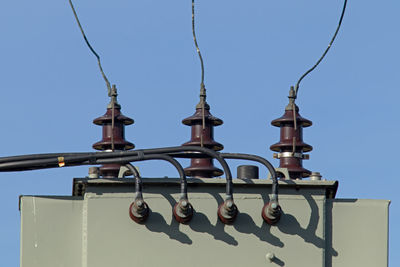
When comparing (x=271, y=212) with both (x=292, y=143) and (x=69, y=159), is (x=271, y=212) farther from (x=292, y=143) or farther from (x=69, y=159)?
(x=69, y=159)

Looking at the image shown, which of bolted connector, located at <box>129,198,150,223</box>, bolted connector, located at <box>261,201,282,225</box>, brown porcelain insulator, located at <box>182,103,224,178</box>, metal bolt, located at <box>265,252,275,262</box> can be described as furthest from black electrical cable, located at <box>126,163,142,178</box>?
metal bolt, located at <box>265,252,275,262</box>

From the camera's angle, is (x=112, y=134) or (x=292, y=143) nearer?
(x=292, y=143)

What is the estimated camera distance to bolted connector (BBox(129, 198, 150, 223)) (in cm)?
1492

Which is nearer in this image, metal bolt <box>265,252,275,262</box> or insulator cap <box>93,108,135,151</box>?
metal bolt <box>265,252,275,262</box>

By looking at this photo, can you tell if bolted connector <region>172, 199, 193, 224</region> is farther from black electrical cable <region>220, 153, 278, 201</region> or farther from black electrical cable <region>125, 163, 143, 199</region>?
black electrical cable <region>220, 153, 278, 201</region>

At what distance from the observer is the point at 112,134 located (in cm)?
1697

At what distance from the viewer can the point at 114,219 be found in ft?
49.5

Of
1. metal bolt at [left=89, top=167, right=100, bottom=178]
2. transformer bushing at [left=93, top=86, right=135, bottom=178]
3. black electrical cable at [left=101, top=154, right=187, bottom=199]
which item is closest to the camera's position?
black electrical cable at [left=101, top=154, right=187, bottom=199]

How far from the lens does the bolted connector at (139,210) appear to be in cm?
1492

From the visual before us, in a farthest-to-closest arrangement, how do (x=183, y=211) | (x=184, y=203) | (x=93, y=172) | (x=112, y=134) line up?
1. (x=112, y=134)
2. (x=93, y=172)
3. (x=183, y=211)
4. (x=184, y=203)

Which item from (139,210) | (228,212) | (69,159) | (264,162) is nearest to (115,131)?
(69,159)

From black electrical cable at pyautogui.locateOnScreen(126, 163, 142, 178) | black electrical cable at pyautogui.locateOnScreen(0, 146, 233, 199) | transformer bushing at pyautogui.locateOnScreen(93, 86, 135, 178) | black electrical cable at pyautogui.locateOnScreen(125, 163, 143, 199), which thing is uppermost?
transformer bushing at pyautogui.locateOnScreen(93, 86, 135, 178)

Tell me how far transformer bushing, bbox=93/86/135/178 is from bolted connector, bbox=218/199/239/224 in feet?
7.74

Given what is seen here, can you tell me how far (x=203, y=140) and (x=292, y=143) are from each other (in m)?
1.31
